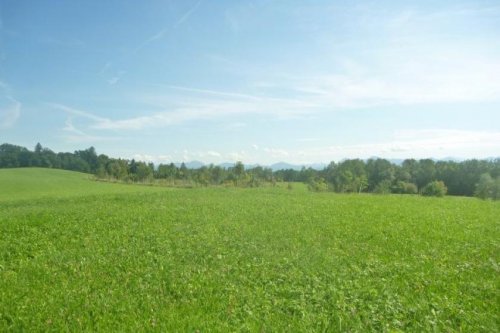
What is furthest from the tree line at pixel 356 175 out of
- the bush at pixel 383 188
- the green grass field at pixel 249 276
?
the green grass field at pixel 249 276

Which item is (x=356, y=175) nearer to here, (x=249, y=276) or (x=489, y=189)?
(x=489, y=189)

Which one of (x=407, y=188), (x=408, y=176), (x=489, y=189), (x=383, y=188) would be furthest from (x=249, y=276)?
(x=408, y=176)

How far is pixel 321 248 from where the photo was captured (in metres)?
12.2

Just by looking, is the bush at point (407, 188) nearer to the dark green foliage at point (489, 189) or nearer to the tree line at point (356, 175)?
the tree line at point (356, 175)

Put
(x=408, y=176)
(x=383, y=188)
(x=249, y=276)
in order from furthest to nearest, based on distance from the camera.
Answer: (x=408, y=176), (x=383, y=188), (x=249, y=276)

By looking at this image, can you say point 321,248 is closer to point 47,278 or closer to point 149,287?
point 149,287

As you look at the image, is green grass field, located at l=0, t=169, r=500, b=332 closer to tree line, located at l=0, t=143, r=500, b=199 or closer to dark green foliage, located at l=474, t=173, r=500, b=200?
dark green foliage, located at l=474, t=173, r=500, b=200

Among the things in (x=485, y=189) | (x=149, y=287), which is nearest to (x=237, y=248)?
(x=149, y=287)

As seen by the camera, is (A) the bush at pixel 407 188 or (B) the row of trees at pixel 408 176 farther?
(A) the bush at pixel 407 188

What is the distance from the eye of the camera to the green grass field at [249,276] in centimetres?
670

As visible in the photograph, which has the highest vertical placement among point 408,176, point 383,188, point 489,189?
point 408,176

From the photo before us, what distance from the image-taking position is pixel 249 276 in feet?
29.9

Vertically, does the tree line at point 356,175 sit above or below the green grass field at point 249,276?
above

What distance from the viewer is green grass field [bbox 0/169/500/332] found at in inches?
264
